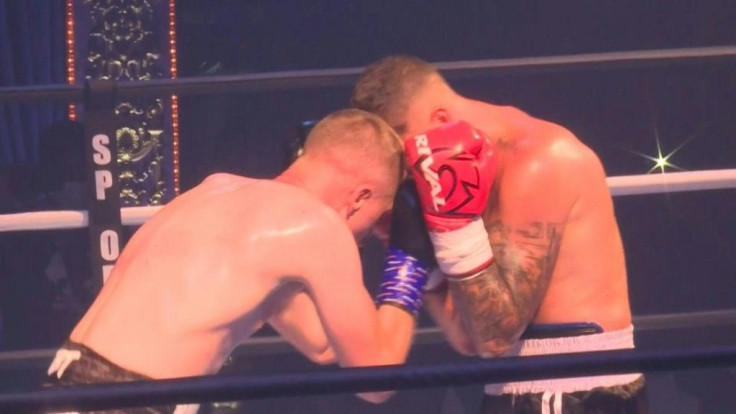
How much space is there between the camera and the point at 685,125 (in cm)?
488

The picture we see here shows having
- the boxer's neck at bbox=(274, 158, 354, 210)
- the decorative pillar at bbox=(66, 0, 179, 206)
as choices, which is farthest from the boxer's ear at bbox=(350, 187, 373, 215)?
the decorative pillar at bbox=(66, 0, 179, 206)

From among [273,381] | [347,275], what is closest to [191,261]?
[347,275]

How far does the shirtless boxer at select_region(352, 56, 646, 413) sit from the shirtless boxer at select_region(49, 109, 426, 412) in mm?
134

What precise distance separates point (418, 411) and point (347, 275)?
213cm

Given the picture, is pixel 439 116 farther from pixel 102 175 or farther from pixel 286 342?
pixel 102 175

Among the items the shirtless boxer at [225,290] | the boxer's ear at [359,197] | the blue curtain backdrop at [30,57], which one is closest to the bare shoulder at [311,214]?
the shirtless boxer at [225,290]

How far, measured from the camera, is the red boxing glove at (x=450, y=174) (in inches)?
77.8

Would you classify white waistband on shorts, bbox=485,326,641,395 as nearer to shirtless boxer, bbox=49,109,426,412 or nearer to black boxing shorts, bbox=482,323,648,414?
black boxing shorts, bbox=482,323,648,414

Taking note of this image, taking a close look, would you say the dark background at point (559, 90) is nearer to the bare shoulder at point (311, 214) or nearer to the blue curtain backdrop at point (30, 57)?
Result: the blue curtain backdrop at point (30, 57)

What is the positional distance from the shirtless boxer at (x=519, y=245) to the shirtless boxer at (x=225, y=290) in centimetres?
13

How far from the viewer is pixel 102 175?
265 centimetres

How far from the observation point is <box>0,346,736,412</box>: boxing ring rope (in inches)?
46.4

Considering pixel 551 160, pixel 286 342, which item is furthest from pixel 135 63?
pixel 551 160

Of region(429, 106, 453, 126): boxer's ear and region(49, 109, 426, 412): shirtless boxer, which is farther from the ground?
region(429, 106, 453, 126): boxer's ear
